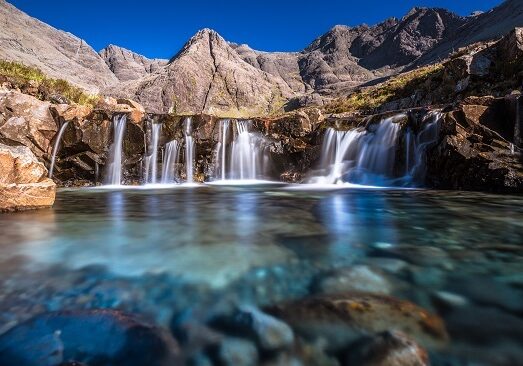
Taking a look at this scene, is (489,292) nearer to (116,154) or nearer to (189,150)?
(189,150)

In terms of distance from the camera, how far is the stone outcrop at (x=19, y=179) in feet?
19.9

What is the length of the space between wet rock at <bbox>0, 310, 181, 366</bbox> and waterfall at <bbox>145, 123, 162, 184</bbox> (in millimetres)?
13204

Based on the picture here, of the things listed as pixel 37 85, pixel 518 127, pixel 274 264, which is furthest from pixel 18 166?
pixel 37 85

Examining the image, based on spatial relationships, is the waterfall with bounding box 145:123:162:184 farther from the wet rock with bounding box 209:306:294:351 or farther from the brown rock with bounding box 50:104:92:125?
the wet rock with bounding box 209:306:294:351

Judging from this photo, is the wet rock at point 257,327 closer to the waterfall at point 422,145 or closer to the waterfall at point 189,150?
the waterfall at point 422,145

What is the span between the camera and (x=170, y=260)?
3.52 meters

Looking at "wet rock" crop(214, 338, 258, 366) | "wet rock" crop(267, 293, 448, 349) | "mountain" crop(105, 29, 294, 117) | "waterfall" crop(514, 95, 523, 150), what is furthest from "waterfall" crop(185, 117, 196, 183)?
"mountain" crop(105, 29, 294, 117)

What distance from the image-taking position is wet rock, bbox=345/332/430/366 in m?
1.68

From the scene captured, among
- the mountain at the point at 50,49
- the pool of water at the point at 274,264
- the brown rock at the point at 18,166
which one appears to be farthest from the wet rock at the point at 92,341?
the mountain at the point at 50,49

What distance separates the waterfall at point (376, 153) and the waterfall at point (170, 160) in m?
6.41

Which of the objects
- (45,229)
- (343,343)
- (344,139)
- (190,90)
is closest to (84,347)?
(343,343)

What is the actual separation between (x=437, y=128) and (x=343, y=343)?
10983 millimetres

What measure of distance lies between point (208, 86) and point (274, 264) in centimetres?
10272

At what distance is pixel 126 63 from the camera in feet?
477
